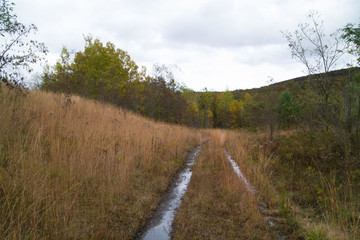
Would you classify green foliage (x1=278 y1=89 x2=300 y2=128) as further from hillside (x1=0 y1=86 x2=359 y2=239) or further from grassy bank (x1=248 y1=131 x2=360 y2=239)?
hillside (x1=0 y1=86 x2=359 y2=239)

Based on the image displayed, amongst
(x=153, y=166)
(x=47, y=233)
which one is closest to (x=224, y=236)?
(x=47, y=233)

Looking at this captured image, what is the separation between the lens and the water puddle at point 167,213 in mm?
2934

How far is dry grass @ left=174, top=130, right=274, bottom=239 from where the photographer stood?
291 cm

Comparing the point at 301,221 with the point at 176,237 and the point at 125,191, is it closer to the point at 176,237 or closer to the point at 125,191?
the point at 176,237

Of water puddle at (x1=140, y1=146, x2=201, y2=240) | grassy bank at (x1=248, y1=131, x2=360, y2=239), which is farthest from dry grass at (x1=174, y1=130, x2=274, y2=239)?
grassy bank at (x1=248, y1=131, x2=360, y2=239)

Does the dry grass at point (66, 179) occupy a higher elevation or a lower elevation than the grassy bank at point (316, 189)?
higher

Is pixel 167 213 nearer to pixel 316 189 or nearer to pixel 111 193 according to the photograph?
pixel 111 193

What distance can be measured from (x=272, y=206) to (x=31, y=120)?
572cm

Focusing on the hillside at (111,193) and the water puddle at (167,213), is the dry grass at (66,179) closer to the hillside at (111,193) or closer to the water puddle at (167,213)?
the hillside at (111,193)

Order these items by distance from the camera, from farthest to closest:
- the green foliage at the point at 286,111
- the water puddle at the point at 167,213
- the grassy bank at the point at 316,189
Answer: the green foliage at the point at 286,111 → the water puddle at the point at 167,213 → the grassy bank at the point at 316,189

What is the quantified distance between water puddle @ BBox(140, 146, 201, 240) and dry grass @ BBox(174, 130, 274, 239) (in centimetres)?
16

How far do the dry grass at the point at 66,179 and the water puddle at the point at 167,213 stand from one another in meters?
0.19

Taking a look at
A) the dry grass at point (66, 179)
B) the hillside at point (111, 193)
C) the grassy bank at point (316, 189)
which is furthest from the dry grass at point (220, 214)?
the dry grass at point (66, 179)

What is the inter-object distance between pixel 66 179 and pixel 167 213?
1.99m
